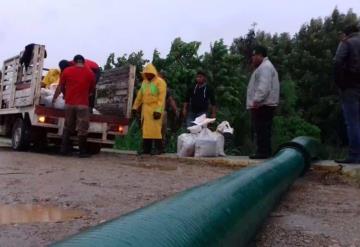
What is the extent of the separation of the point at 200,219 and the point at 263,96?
5434 millimetres

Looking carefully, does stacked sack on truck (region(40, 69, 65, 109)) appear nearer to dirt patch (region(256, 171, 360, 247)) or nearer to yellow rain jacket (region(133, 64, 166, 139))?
yellow rain jacket (region(133, 64, 166, 139))

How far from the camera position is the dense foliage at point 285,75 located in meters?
15.4

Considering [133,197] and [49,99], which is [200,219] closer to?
[133,197]

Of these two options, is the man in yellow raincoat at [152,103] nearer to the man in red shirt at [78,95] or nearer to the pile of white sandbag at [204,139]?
the pile of white sandbag at [204,139]

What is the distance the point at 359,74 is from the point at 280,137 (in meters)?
8.00

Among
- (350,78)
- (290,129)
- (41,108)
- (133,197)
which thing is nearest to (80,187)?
(133,197)

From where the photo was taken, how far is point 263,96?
7.53 metres

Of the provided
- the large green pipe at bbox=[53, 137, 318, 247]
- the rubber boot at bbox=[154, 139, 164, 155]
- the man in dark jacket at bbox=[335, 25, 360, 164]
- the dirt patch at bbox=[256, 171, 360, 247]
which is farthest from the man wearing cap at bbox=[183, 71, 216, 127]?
the large green pipe at bbox=[53, 137, 318, 247]

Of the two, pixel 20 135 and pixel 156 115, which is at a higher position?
pixel 156 115

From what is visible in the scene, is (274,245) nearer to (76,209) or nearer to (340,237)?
(340,237)

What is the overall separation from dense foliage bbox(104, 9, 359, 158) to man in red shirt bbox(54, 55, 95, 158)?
11.9 feet

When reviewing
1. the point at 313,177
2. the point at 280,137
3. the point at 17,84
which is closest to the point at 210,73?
the point at 280,137

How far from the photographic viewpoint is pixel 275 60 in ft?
82.4

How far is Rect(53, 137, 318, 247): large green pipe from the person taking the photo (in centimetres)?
180
